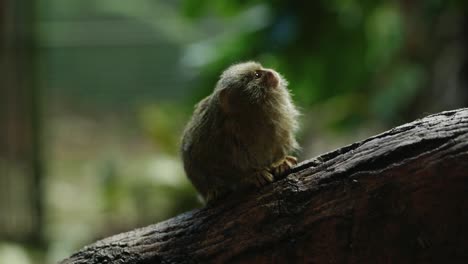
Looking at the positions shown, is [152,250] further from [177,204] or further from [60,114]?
[60,114]

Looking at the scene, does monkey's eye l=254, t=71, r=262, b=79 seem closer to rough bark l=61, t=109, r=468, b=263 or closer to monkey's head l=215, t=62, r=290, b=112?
monkey's head l=215, t=62, r=290, b=112

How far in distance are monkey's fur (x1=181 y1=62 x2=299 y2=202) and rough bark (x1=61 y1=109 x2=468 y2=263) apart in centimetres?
21

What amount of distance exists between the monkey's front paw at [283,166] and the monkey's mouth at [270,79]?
1.21ft

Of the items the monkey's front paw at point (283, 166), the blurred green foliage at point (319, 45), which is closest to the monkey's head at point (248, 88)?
the monkey's front paw at point (283, 166)

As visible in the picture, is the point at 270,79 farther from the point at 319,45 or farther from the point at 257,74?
the point at 319,45

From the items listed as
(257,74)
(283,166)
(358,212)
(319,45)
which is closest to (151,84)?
(319,45)

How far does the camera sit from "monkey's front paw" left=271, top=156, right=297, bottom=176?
286 cm

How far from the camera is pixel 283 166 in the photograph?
2885 millimetres

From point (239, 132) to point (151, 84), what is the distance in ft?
16.5

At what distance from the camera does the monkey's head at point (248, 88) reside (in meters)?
3.03

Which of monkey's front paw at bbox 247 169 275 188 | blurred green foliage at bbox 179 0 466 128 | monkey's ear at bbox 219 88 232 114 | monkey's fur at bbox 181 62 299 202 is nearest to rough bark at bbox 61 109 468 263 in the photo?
monkey's front paw at bbox 247 169 275 188

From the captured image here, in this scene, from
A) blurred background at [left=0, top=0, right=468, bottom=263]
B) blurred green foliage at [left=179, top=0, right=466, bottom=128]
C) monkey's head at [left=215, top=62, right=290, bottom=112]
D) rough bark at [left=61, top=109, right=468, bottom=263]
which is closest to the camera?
rough bark at [left=61, top=109, right=468, bottom=263]

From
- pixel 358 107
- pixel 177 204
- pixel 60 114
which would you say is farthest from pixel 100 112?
pixel 358 107

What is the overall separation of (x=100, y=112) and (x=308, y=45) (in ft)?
11.5
